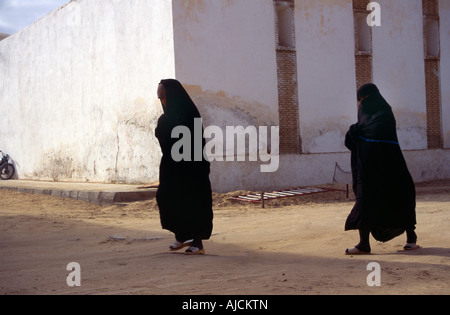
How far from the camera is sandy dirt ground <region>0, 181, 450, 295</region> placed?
4.28m

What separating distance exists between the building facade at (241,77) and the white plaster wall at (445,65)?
2.2 inches

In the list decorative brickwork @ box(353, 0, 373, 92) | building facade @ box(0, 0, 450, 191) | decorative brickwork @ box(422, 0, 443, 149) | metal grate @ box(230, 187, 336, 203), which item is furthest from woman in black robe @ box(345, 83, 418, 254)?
decorative brickwork @ box(422, 0, 443, 149)

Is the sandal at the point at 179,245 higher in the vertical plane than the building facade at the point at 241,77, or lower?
lower

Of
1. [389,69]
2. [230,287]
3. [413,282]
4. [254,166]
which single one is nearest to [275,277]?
[230,287]

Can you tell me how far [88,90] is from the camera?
56.2ft

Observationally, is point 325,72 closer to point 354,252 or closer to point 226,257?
point 354,252

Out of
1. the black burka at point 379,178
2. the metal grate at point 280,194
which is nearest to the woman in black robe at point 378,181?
the black burka at point 379,178

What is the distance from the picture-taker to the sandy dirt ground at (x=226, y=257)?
428 centimetres

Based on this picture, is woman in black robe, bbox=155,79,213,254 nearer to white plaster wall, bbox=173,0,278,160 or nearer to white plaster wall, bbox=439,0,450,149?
white plaster wall, bbox=173,0,278,160

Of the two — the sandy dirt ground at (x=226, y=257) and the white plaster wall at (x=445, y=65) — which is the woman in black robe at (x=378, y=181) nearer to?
the sandy dirt ground at (x=226, y=257)

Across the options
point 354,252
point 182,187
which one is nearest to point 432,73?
point 354,252

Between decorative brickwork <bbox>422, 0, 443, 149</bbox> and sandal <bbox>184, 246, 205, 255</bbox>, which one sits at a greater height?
decorative brickwork <bbox>422, 0, 443, 149</bbox>

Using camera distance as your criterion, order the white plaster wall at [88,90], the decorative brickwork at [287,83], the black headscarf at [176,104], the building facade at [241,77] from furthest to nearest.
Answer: the decorative brickwork at [287,83]
the white plaster wall at [88,90]
the building facade at [241,77]
the black headscarf at [176,104]
